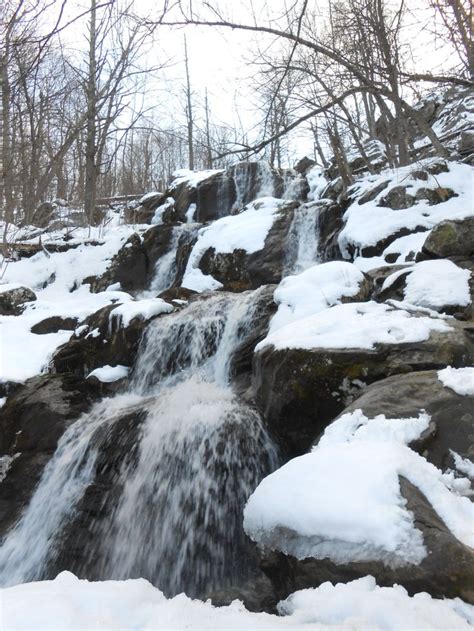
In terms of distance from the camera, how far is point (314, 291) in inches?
225

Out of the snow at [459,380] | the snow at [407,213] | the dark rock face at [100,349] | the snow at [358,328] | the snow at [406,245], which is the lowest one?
the dark rock face at [100,349]

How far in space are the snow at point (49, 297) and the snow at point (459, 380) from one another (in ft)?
19.3

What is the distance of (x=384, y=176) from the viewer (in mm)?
9914

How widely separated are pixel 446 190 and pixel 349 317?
530cm

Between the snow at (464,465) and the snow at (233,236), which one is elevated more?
the snow at (233,236)

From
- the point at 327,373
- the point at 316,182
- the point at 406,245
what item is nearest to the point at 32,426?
the point at 327,373

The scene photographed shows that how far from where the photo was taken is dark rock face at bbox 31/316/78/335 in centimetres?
823

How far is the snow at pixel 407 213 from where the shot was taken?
25.5 feet

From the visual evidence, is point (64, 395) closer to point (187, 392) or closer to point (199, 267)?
point (187, 392)

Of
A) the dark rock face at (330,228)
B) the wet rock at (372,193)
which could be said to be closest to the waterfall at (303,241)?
the dark rock face at (330,228)

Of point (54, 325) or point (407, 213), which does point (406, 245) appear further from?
point (54, 325)

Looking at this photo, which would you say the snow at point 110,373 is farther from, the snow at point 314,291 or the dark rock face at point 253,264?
the dark rock face at point 253,264

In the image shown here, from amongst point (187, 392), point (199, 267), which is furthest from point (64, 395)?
point (199, 267)

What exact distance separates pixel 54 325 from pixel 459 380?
294 inches
